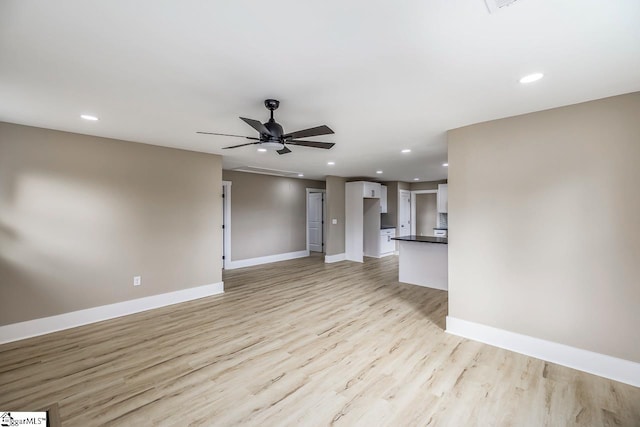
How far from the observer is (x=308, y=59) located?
1.83 meters

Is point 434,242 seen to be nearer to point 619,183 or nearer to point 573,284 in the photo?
point 573,284

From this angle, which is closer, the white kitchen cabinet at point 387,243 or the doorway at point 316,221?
the white kitchen cabinet at point 387,243

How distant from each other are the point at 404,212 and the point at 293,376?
7.93m

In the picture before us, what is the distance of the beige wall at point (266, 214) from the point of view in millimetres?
6969

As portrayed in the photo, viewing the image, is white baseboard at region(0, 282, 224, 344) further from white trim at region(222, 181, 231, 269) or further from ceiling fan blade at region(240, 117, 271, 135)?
ceiling fan blade at region(240, 117, 271, 135)

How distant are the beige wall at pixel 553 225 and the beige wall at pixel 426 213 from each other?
741 centimetres

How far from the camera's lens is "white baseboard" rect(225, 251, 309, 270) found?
22.7 ft

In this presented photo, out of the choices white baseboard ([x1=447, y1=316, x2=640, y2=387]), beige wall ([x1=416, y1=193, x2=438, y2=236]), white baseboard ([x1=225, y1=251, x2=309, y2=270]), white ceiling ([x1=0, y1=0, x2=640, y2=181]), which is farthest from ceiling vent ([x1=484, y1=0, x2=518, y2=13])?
beige wall ([x1=416, y1=193, x2=438, y2=236])

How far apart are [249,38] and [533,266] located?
328 cm

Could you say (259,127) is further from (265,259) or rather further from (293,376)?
(265,259)

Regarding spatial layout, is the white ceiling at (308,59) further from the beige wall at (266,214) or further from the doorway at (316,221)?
the doorway at (316,221)

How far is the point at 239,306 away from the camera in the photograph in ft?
13.9

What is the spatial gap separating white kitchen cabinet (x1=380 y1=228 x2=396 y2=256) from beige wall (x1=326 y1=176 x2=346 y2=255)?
132cm

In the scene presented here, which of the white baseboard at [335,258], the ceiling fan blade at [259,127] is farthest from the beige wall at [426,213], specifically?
the ceiling fan blade at [259,127]
